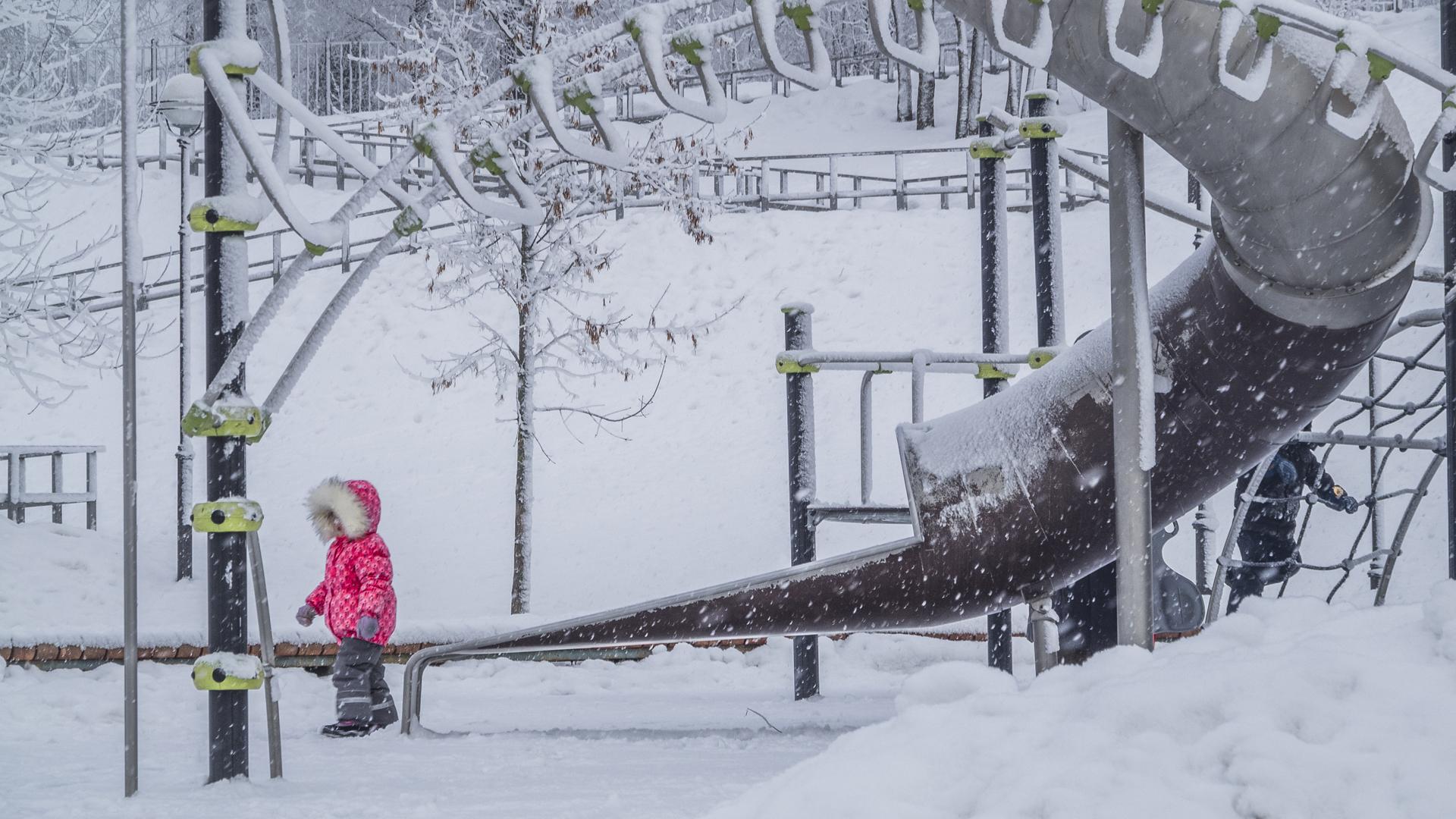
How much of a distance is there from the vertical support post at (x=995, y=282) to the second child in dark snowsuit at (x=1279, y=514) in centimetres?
214

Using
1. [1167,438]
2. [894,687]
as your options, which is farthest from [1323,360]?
[894,687]

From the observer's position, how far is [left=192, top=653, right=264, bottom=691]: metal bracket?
382cm

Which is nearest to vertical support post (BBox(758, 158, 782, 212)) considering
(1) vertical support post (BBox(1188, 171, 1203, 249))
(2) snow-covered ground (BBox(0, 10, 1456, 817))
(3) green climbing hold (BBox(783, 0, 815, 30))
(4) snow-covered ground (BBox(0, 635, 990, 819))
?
(2) snow-covered ground (BBox(0, 10, 1456, 817))

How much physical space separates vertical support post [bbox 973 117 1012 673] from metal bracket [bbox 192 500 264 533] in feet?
11.8

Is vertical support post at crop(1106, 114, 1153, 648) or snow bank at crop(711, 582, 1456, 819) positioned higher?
vertical support post at crop(1106, 114, 1153, 648)

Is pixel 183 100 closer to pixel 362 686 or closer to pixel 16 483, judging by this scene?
pixel 16 483

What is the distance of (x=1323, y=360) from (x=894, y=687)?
3504 millimetres

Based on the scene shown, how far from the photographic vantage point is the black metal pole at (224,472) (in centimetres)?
391

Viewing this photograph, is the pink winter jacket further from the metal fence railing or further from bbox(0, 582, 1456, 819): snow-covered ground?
the metal fence railing

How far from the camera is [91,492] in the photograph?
12594 mm

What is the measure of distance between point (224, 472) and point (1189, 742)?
2.91 metres

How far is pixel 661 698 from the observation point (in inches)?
254

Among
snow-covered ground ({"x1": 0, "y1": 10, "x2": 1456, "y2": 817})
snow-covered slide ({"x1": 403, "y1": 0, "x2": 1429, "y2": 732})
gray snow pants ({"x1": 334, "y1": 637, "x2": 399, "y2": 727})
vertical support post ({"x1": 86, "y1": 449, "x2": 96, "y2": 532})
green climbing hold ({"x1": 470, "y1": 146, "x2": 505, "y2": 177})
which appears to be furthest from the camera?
vertical support post ({"x1": 86, "y1": 449, "x2": 96, "y2": 532})

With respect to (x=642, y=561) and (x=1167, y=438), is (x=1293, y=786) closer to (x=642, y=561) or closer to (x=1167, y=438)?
(x=1167, y=438)
